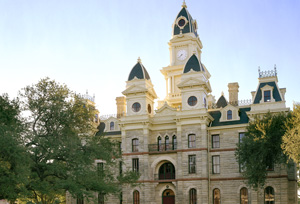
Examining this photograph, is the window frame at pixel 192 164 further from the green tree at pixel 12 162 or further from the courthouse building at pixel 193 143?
the green tree at pixel 12 162

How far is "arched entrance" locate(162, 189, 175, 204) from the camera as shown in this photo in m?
50.0

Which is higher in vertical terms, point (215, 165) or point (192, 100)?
point (192, 100)

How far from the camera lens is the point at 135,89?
52.3 metres

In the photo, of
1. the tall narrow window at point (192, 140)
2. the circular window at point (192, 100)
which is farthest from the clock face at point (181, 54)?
the tall narrow window at point (192, 140)

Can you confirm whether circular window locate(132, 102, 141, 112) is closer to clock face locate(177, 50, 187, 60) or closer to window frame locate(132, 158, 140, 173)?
window frame locate(132, 158, 140, 173)

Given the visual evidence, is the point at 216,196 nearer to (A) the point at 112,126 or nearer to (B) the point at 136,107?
(B) the point at 136,107

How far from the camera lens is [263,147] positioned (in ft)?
130

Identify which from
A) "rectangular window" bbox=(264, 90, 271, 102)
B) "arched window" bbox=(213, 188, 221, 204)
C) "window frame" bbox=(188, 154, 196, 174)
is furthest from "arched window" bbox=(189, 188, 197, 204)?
"rectangular window" bbox=(264, 90, 271, 102)

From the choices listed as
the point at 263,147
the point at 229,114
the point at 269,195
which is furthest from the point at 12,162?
the point at 269,195

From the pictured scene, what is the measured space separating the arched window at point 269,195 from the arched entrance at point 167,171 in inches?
429

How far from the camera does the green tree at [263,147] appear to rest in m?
39.7

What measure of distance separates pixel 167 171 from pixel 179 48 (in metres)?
17.8

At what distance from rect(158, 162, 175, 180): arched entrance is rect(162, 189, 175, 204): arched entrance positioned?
167 centimetres

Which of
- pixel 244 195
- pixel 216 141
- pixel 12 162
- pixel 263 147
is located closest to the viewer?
pixel 12 162
